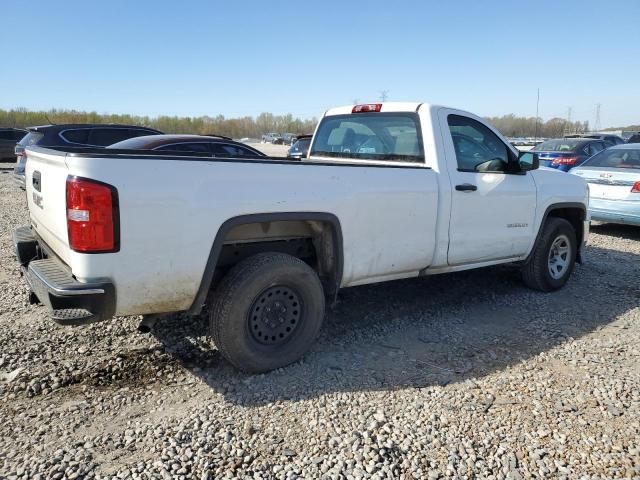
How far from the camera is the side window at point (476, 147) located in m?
4.64

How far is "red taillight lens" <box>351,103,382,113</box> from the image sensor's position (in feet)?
16.5

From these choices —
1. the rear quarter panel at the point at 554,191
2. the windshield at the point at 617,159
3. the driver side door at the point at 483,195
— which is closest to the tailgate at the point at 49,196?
the driver side door at the point at 483,195

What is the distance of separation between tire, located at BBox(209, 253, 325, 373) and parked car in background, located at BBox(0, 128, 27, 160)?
904 inches

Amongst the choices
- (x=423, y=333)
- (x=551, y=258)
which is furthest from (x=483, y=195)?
(x=551, y=258)

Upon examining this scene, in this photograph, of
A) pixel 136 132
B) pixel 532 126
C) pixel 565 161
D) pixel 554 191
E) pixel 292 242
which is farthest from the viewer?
pixel 532 126

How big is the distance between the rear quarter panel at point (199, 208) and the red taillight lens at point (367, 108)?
128cm

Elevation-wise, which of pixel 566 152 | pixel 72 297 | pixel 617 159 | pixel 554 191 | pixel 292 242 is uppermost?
pixel 566 152

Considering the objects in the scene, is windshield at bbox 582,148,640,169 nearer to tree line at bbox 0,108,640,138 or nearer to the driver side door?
the driver side door

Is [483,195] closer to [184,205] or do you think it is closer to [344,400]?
[344,400]

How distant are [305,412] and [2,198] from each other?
39.6 feet

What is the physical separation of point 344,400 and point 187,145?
708 centimetres

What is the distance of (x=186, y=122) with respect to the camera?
8475 cm

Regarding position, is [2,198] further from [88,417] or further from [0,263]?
[88,417]

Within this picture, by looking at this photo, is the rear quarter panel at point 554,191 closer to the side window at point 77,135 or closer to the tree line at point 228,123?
the side window at point 77,135
